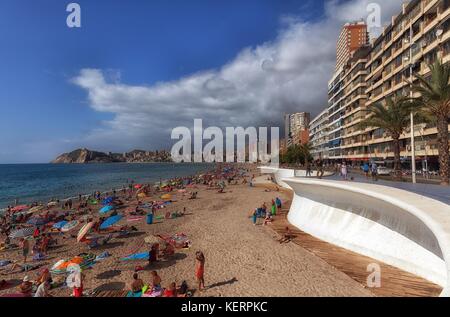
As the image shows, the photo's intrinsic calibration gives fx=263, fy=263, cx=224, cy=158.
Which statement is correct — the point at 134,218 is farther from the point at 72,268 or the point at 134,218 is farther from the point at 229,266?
the point at 229,266

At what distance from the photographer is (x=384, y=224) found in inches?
428

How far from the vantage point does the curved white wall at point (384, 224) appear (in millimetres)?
7672

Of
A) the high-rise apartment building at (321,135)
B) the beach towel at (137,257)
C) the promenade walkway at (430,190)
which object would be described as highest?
the high-rise apartment building at (321,135)

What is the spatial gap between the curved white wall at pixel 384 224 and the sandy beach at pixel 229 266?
6.28ft

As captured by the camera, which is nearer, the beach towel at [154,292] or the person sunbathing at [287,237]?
the beach towel at [154,292]

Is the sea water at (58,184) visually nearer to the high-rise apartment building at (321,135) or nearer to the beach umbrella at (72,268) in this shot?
the beach umbrella at (72,268)

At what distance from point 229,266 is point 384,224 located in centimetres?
729

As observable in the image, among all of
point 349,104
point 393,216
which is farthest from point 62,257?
point 349,104

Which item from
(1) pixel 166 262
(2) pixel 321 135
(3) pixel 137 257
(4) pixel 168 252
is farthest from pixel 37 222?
(2) pixel 321 135

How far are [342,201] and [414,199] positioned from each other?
14.7 feet

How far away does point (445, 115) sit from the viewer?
15688 mm

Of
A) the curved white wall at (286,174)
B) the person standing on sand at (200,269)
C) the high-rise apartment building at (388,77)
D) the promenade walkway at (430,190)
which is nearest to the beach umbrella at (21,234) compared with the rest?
the person standing on sand at (200,269)

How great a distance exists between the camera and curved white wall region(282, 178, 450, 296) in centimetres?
767

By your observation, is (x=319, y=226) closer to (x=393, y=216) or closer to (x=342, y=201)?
(x=342, y=201)
